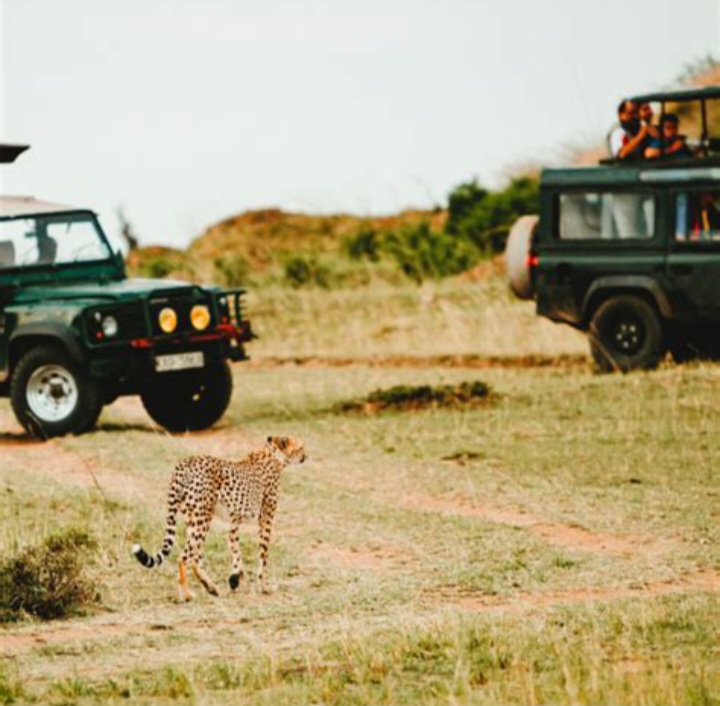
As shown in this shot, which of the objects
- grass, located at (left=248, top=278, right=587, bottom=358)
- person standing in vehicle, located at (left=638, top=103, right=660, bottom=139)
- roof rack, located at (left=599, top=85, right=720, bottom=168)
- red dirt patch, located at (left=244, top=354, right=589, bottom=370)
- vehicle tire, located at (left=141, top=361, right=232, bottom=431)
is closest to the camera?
vehicle tire, located at (left=141, top=361, right=232, bottom=431)

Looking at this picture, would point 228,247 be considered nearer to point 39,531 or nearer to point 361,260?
point 361,260

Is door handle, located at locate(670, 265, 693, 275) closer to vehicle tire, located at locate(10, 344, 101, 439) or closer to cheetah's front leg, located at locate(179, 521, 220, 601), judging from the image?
vehicle tire, located at locate(10, 344, 101, 439)

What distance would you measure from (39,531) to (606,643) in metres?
4.35

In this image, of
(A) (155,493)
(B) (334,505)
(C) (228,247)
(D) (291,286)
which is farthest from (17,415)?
(C) (228,247)

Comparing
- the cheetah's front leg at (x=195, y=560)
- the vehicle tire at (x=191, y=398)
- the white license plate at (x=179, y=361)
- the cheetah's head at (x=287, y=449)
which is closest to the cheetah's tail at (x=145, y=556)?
the cheetah's front leg at (x=195, y=560)

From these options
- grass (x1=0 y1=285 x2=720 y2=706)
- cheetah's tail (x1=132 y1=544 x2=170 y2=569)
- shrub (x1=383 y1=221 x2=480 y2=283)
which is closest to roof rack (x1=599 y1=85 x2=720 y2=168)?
grass (x1=0 y1=285 x2=720 y2=706)

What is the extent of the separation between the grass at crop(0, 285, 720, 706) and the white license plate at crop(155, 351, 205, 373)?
0.56 m

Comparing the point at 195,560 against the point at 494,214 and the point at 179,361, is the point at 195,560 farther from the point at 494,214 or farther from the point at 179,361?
the point at 494,214

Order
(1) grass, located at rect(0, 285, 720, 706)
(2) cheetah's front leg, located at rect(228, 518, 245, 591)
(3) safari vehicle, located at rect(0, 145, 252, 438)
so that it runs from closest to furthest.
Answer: (1) grass, located at rect(0, 285, 720, 706), (2) cheetah's front leg, located at rect(228, 518, 245, 591), (3) safari vehicle, located at rect(0, 145, 252, 438)

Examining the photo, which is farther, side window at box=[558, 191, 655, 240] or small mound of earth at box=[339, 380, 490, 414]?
side window at box=[558, 191, 655, 240]

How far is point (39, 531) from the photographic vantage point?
11.7m

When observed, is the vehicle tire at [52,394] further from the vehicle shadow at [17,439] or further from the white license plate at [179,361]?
the white license plate at [179,361]

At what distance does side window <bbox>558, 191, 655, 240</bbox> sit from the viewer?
66.2ft

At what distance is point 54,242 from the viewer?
59.3ft
